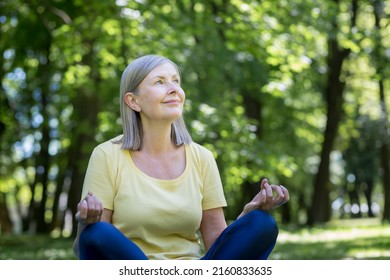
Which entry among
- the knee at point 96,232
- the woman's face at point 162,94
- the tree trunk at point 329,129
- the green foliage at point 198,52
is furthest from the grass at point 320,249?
the knee at point 96,232

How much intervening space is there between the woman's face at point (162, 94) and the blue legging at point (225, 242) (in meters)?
0.57

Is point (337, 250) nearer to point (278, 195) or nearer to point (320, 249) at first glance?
point (320, 249)

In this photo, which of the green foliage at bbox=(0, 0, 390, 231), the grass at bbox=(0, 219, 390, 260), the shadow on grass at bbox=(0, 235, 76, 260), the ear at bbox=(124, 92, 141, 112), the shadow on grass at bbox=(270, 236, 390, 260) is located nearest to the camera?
the ear at bbox=(124, 92, 141, 112)

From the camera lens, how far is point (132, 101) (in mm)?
3098

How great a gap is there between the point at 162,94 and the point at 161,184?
37cm

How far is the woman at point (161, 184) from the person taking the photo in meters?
2.83

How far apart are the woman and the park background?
5472 millimetres

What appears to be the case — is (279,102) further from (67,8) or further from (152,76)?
(152,76)

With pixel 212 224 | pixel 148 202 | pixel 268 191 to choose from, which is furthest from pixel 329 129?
pixel 268 191

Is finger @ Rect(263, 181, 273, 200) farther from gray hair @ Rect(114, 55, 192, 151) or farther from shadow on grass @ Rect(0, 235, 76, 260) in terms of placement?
shadow on grass @ Rect(0, 235, 76, 260)

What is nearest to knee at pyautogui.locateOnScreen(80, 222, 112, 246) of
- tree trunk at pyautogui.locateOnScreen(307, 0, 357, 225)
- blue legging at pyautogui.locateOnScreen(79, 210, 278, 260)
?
blue legging at pyautogui.locateOnScreen(79, 210, 278, 260)

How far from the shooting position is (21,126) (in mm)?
17734

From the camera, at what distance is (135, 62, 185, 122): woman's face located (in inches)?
120
